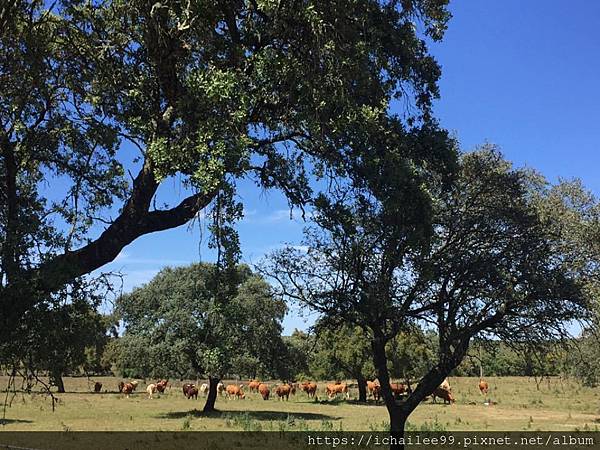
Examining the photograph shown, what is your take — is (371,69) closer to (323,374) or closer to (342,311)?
(342,311)

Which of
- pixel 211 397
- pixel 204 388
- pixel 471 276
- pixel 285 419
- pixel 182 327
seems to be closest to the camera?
pixel 471 276

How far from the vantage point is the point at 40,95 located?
10180 millimetres

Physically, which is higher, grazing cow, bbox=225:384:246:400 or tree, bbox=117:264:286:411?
tree, bbox=117:264:286:411

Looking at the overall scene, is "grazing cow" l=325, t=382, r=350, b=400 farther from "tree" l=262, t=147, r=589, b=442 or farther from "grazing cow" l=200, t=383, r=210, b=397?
"tree" l=262, t=147, r=589, b=442

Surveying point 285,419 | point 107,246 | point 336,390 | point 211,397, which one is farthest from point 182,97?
point 336,390

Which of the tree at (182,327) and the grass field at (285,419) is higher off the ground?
the tree at (182,327)

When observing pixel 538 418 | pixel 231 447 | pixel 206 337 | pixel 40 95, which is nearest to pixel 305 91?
pixel 206 337

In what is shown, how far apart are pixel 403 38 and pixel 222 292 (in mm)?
5650

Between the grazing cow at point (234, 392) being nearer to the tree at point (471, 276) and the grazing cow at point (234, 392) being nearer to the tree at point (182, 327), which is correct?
the tree at point (182, 327)

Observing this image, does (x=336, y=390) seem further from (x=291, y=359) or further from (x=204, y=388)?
(x=291, y=359)

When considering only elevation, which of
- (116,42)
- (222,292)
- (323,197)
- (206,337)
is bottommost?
(206,337)

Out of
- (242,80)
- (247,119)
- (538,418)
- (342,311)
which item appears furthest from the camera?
(538,418)

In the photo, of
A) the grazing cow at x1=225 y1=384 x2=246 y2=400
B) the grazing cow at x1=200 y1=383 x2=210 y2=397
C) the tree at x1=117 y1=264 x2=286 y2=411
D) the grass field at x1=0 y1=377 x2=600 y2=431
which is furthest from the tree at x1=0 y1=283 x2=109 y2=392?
the grazing cow at x1=200 y1=383 x2=210 y2=397

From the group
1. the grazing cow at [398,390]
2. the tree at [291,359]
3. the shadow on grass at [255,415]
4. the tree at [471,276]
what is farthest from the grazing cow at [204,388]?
the tree at [471,276]
